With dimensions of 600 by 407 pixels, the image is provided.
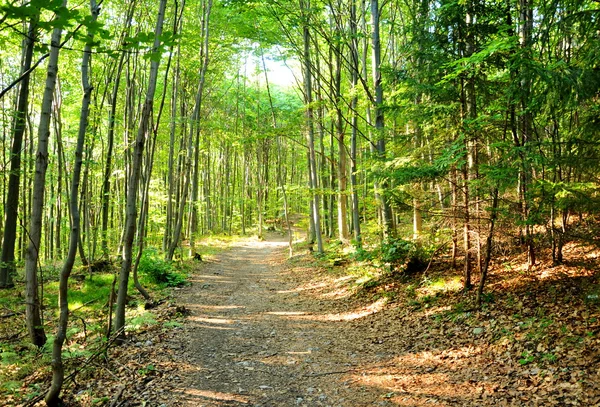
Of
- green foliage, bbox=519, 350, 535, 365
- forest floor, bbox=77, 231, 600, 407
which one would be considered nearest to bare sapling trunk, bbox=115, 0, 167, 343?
forest floor, bbox=77, 231, 600, 407

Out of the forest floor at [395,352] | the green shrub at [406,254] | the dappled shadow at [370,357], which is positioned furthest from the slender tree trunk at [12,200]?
the green shrub at [406,254]

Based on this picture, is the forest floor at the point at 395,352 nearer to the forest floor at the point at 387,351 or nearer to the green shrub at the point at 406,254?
the forest floor at the point at 387,351

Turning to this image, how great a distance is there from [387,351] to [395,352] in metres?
0.14

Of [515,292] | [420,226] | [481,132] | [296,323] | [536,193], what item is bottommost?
[296,323]

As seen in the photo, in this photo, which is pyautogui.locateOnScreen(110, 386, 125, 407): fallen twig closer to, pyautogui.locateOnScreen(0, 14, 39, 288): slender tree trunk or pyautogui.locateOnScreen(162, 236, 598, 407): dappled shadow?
pyautogui.locateOnScreen(162, 236, 598, 407): dappled shadow

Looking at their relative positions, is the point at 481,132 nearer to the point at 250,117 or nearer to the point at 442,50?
the point at 442,50

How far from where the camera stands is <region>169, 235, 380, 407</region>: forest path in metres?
4.67

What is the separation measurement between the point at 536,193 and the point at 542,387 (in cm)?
297

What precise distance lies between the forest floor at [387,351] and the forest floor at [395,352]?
0.06 feet

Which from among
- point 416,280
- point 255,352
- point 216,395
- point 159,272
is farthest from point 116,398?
point 159,272

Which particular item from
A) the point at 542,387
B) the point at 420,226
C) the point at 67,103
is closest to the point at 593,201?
the point at 542,387

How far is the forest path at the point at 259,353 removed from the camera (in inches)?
184

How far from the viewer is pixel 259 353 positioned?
614cm

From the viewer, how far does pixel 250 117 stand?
1007 inches
